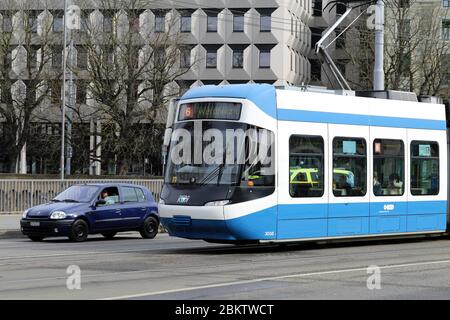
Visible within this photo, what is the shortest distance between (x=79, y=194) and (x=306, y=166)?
8.29 m

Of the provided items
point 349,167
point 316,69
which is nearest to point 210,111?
point 349,167

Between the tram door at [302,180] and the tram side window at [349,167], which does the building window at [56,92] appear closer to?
the tram side window at [349,167]

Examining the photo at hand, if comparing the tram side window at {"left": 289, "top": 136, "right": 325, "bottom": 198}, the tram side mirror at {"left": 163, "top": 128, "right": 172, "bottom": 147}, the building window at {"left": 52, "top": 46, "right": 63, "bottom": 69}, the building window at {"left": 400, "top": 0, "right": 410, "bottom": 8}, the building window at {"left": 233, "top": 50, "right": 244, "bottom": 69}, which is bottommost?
the tram side window at {"left": 289, "top": 136, "right": 325, "bottom": 198}

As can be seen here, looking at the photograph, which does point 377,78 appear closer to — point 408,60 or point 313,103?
point 313,103

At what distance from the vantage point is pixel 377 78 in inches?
1099

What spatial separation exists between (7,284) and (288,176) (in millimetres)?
7171

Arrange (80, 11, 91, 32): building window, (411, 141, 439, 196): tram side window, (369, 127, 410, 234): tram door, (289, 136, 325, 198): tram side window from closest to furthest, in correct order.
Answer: (289, 136, 325, 198): tram side window < (369, 127, 410, 234): tram door < (411, 141, 439, 196): tram side window < (80, 11, 91, 32): building window

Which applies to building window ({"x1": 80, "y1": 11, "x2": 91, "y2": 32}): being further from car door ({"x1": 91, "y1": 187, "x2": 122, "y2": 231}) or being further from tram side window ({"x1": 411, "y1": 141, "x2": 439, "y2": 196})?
tram side window ({"x1": 411, "y1": 141, "x2": 439, "y2": 196})

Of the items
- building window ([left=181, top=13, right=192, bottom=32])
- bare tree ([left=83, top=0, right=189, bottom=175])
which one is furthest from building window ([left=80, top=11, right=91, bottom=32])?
building window ([left=181, top=13, right=192, bottom=32])

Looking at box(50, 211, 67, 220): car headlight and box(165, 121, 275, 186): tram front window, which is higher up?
box(165, 121, 275, 186): tram front window

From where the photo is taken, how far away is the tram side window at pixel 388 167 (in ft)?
64.7

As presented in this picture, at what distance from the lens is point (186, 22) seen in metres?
77.8

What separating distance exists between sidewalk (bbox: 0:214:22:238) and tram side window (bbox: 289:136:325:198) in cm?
1170

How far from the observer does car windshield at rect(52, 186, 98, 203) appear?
940 inches
